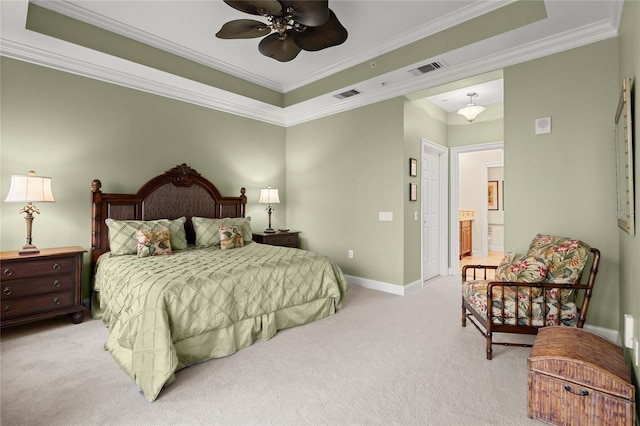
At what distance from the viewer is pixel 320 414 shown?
1.90 meters

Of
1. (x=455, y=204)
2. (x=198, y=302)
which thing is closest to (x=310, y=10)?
(x=198, y=302)

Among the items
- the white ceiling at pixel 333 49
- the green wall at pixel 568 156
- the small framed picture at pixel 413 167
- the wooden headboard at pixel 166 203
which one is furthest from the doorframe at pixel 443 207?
the wooden headboard at pixel 166 203

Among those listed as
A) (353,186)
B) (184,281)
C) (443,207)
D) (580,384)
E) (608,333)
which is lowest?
(608,333)

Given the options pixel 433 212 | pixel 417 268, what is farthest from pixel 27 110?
pixel 433 212

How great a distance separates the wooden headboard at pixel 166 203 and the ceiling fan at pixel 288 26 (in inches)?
86.0

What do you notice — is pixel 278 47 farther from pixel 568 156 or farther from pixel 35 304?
pixel 35 304

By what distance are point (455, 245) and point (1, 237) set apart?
5959 mm

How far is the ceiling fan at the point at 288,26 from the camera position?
237 centimetres

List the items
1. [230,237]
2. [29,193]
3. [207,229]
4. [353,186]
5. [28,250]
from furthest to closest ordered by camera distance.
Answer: [353,186] < [207,229] < [230,237] < [28,250] < [29,193]

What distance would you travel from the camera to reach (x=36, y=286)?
3020 millimetres

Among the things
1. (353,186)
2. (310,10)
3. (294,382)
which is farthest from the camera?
(353,186)

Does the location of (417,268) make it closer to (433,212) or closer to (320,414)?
(433,212)

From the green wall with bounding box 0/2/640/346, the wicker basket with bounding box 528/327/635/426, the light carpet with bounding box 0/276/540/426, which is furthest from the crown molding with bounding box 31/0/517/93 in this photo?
the light carpet with bounding box 0/276/540/426

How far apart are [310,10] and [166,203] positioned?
3.05 metres
